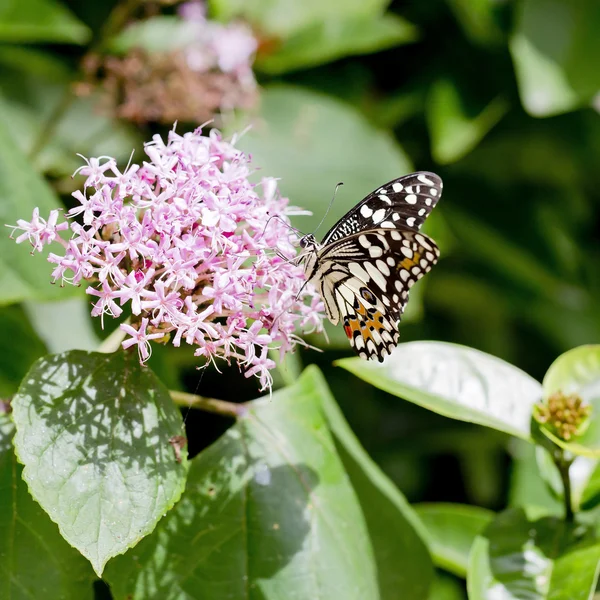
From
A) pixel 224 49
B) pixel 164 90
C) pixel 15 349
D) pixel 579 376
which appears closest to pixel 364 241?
pixel 579 376

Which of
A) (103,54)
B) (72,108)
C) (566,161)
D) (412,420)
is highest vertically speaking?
(103,54)

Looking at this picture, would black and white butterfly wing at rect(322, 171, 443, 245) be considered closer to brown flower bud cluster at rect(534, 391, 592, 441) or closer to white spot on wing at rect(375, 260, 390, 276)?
white spot on wing at rect(375, 260, 390, 276)

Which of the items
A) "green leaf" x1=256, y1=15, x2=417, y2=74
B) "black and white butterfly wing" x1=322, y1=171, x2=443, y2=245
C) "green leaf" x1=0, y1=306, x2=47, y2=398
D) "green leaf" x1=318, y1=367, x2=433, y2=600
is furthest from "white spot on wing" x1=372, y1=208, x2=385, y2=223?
"green leaf" x1=256, y1=15, x2=417, y2=74

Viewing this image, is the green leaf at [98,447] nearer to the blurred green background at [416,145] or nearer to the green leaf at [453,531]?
the blurred green background at [416,145]

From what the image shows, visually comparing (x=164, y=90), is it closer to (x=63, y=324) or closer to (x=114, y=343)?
(x=63, y=324)

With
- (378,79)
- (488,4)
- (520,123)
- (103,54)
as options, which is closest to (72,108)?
(103,54)

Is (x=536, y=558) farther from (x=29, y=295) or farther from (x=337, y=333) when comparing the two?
(x=29, y=295)
